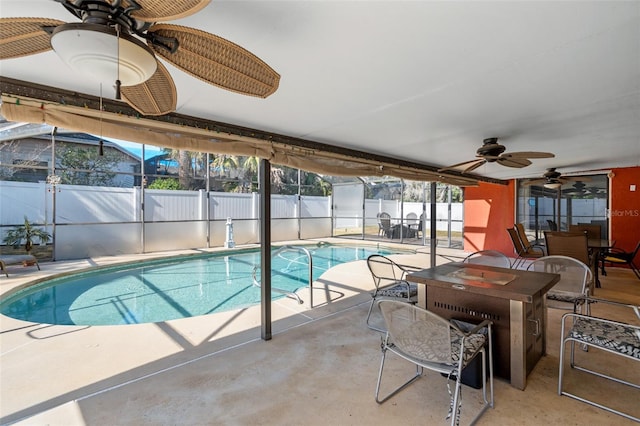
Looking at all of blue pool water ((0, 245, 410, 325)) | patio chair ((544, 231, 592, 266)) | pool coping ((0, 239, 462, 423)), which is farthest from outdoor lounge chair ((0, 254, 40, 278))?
patio chair ((544, 231, 592, 266))

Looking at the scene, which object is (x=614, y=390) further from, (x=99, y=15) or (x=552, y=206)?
(x=552, y=206)

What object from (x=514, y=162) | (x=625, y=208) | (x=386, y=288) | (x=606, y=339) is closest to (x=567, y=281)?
(x=606, y=339)

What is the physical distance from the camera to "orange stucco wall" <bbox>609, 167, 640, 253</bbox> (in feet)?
20.7

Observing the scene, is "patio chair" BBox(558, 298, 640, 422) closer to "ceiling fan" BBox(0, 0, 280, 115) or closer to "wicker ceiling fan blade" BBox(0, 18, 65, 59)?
"ceiling fan" BBox(0, 0, 280, 115)

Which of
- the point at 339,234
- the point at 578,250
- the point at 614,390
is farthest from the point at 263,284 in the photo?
the point at 339,234

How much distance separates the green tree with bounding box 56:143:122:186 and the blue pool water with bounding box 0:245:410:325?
2.81 meters

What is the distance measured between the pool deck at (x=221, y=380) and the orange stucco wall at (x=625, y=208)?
4.93 m

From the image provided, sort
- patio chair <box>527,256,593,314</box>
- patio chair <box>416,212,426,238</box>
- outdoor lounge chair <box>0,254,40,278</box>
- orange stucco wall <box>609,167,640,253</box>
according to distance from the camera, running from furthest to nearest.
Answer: patio chair <box>416,212,426,238</box>, orange stucco wall <box>609,167,640,253</box>, outdoor lounge chair <box>0,254,40,278</box>, patio chair <box>527,256,593,314</box>

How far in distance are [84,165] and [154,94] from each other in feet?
27.6

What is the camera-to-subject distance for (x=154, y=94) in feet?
4.69

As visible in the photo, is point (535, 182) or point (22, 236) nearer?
point (22, 236)

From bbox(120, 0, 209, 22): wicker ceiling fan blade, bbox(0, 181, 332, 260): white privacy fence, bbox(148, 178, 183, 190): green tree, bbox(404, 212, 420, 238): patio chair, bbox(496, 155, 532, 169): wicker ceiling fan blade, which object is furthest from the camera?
bbox(404, 212, 420, 238): patio chair

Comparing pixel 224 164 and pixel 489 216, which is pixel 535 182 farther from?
pixel 224 164

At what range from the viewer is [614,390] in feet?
6.95
